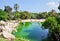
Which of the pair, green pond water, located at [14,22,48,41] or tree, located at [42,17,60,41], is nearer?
tree, located at [42,17,60,41]

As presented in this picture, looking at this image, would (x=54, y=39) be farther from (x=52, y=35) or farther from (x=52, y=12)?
(x=52, y=12)

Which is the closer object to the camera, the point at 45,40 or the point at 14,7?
the point at 45,40

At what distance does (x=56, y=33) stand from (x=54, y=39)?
1.71 m

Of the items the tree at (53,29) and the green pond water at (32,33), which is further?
the green pond water at (32,33)

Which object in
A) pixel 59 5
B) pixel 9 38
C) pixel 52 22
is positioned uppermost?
pixel 59 5

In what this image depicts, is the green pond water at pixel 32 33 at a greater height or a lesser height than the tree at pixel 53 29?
lesser

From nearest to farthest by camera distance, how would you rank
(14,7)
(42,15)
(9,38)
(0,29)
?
1. (9,38)
2. (0,29)
3. (42,15)
4. (14,7)

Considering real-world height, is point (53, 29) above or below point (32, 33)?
above

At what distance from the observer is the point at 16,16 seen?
229ft

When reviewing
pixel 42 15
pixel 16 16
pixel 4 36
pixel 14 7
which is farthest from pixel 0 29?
pixel 14 7

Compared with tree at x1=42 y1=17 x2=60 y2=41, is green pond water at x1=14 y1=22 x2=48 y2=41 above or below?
below

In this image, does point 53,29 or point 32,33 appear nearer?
point 53,29

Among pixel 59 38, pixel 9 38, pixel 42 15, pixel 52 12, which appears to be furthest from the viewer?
pixel 42 15

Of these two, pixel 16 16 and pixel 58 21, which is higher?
pixel 58 21
